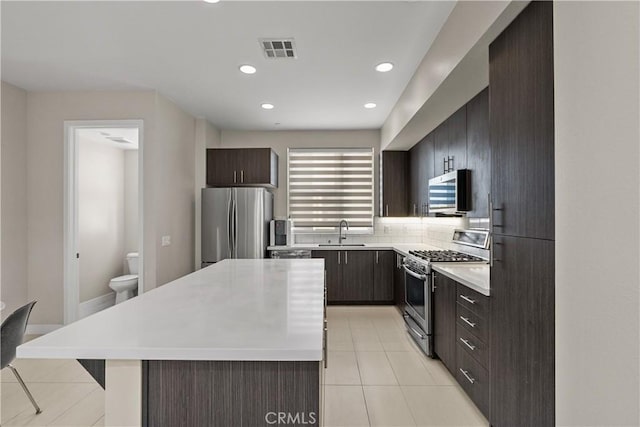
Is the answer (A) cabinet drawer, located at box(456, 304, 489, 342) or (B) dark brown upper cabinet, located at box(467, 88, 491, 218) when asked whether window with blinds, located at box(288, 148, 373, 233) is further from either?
(A) cabinet drawer, located at box(456, 304, 489, 342)

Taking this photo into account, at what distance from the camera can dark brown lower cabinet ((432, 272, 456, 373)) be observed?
2.58 metres

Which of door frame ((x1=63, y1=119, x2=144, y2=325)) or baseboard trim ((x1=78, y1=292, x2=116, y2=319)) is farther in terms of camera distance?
baseboard trim ((x1=78, y1=292, x2=116, y2=319))

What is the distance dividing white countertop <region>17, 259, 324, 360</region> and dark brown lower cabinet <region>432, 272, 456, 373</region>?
4.18 ft

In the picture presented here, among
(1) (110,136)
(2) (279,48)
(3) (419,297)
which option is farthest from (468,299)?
(1) (110,136)

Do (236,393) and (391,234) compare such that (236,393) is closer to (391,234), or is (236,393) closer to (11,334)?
(11,334)

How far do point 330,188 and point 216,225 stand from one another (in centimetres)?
192

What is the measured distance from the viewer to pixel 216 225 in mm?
4688

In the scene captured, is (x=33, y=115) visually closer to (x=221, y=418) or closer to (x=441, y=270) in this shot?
(x=221, y=418)

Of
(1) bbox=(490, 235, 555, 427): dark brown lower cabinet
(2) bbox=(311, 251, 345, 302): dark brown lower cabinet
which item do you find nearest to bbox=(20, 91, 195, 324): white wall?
(2) bbox=(311, 251, 345, 302): dark brown lower cabinet

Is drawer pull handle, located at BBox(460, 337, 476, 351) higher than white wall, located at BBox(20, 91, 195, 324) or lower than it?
lower

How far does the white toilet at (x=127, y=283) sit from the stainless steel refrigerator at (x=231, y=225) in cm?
118

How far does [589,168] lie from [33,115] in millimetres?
5044

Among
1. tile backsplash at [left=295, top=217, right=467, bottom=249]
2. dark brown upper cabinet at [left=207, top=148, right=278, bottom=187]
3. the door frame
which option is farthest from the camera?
tile backsplash at [left=295, top=217, right=467, bottom=249]

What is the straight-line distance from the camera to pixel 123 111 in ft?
12.5
